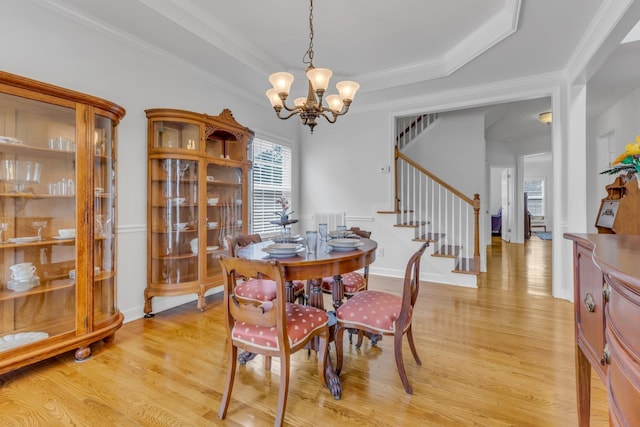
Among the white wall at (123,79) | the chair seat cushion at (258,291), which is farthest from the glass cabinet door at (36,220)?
the chair seat cushion at (258,291)

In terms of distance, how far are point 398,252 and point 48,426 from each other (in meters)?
4.02

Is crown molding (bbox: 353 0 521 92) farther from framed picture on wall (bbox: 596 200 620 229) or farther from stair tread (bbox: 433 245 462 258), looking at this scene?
stair tread (bbox: 433 245 462 258)

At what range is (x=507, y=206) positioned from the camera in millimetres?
8633

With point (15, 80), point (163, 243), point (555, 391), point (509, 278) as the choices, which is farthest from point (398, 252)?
point (15, 80)

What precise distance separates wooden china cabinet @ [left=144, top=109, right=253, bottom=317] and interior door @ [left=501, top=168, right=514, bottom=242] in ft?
26.3

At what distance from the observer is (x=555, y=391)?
1832 millimetres

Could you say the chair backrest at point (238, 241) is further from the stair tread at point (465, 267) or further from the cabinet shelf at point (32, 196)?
the stair tread at point (465, 267)

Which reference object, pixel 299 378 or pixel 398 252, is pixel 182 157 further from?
pixel 398 252

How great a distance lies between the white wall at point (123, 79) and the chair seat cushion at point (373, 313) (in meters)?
2.21

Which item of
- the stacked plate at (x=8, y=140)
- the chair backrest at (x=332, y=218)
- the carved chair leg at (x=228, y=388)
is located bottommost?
the carved chair leg at (x=228, y=388)

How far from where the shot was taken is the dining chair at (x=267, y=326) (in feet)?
4.92

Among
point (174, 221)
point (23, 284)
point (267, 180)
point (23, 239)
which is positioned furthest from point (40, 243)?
point (267, 180)

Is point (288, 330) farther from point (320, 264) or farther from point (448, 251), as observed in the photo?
point (448, 251)

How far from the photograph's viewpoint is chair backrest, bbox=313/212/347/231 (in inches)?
198
